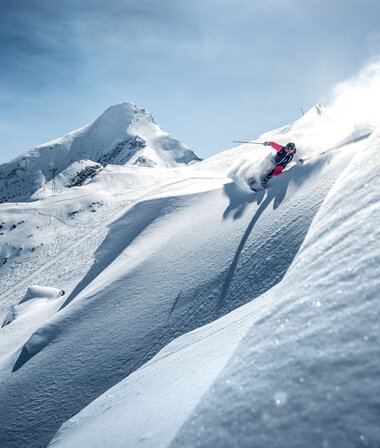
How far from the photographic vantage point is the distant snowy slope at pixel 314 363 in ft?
4.09

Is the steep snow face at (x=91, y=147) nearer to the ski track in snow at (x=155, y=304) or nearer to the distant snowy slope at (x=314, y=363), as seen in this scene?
the ski track in snow at (x=155, y=304)

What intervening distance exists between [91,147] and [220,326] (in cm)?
11379

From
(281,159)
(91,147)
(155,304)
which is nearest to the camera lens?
(155,304)

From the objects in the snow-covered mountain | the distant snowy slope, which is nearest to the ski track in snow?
the snow-covered mountain

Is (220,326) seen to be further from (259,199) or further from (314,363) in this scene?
(259,199)

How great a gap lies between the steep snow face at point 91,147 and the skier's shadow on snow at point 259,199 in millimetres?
81783

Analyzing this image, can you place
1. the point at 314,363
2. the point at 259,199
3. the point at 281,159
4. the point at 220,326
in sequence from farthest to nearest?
1. the point at 281,159
2. the point at 259,199
3. the point at 220,326
4. the point at 314,363

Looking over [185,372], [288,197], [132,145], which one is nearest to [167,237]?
[288,197]

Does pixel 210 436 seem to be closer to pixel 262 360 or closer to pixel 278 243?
pixel 262 360

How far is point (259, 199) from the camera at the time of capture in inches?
340

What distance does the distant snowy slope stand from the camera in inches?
49.1

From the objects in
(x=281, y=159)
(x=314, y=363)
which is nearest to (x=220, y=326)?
(x=314, y=363)

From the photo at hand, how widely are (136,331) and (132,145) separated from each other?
90.9 metres

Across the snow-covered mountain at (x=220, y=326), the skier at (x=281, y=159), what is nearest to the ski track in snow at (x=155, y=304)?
the snow-covered mountain at (x=220, y=326)
